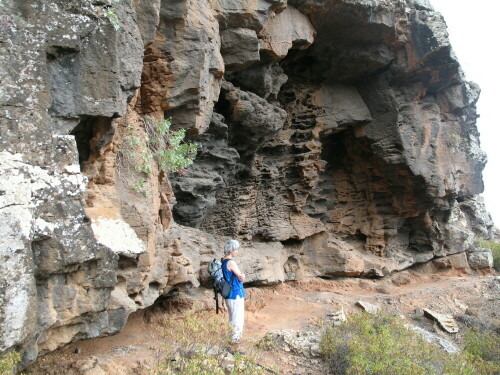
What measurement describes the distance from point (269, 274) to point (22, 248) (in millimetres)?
5983

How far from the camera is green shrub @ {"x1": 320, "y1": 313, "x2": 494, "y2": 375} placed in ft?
14.8

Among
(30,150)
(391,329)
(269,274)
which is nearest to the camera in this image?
(30,150)

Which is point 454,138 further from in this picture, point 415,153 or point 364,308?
point 364,308

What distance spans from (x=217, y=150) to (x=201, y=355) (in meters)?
4.55

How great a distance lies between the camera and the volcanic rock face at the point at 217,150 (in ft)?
10.1

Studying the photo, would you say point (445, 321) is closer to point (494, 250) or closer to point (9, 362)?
point (9, 362)

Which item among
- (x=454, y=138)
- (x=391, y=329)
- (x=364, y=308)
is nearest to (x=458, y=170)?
(x=454, y=138)

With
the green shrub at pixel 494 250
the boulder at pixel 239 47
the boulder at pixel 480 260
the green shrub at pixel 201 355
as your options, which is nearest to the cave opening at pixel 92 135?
the green shrub at pixel 201 355

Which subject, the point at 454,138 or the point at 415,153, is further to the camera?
the point at 454,138

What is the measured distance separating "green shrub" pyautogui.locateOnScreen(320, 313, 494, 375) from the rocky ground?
11.3 inches

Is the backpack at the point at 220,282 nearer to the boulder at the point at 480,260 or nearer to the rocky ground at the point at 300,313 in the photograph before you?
the rocky ground at the point at 300,313

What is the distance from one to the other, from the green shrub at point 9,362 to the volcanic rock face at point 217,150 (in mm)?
70

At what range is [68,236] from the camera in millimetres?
3162

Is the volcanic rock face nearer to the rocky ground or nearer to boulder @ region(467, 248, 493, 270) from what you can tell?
boulder @ region(467, 248, 493, 270)
